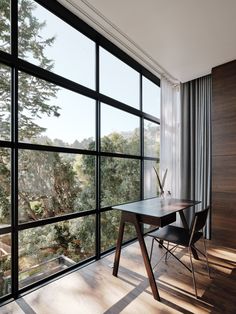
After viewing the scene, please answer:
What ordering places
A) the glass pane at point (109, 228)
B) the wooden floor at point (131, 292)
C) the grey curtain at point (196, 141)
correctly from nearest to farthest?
the wooden floor at point (131, 292) → the glass pane at point (109, 228) → the grey curtain at point (196, 141)

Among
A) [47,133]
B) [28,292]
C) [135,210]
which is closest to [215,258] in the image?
[135,210]

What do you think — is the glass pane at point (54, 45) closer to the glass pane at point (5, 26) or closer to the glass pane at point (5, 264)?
the glass pane at point (5, 26)

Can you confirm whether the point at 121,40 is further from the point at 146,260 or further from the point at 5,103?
the point at 146,260

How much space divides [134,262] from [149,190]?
1594 mm

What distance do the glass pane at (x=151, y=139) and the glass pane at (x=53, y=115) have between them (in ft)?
4.89

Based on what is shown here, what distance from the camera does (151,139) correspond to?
431cm

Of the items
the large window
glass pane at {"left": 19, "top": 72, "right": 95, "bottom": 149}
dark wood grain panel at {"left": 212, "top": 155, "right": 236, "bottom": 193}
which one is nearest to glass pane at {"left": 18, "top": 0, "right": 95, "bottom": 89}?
the large window

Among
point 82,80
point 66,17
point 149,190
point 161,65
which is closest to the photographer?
point 66,17

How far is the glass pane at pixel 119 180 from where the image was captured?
3.16 metres

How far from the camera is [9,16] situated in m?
2.06

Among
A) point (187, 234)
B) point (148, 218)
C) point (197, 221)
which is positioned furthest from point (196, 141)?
point (148, 218)

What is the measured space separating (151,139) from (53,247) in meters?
2.71

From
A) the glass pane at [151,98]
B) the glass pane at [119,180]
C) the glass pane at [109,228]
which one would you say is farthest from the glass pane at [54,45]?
the glass pane at [109,228]

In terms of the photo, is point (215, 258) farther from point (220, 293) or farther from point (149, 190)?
point (149, 190)
